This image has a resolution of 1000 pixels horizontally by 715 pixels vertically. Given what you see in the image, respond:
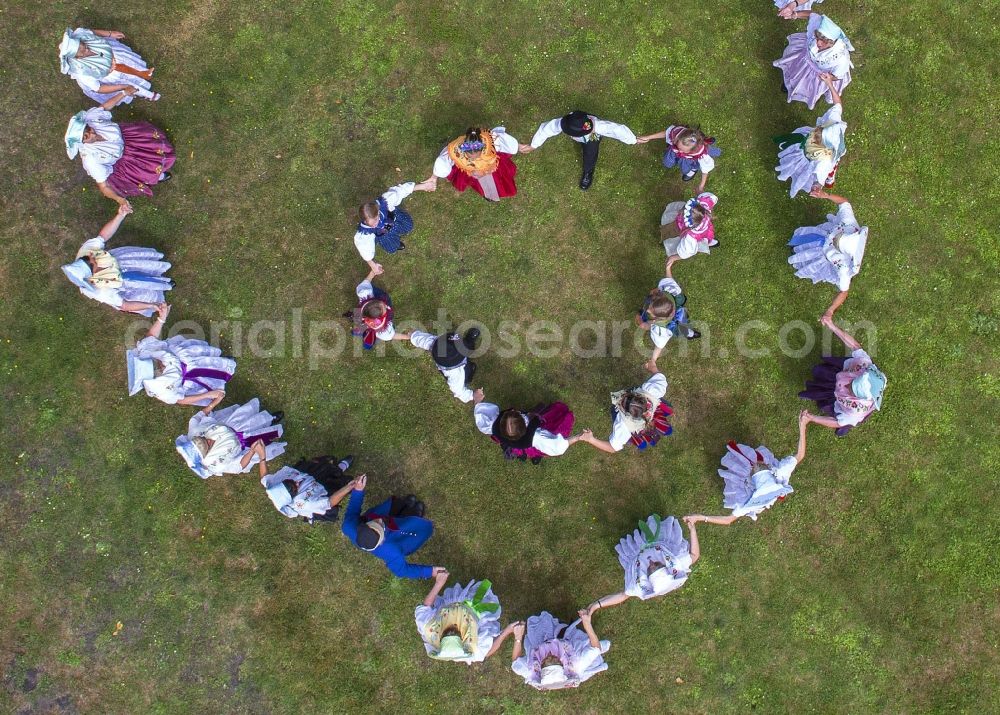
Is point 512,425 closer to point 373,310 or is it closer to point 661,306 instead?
point 373,310

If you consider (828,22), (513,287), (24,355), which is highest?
(828,22)

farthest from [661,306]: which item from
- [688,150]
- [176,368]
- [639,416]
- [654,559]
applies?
[176,368]

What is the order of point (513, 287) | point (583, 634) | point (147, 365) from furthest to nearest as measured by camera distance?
point (513, 287) → point (583, 634) → point (147, 365)

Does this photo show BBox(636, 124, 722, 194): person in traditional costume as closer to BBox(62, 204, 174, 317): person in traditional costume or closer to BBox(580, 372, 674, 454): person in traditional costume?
BBox(580, 372, 674, 454): person in traditional costume

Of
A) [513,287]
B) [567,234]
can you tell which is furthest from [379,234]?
[567,234]

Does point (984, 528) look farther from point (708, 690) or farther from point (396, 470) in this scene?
point (396, 470)

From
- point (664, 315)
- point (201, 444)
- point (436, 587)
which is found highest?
point (664, 315)
